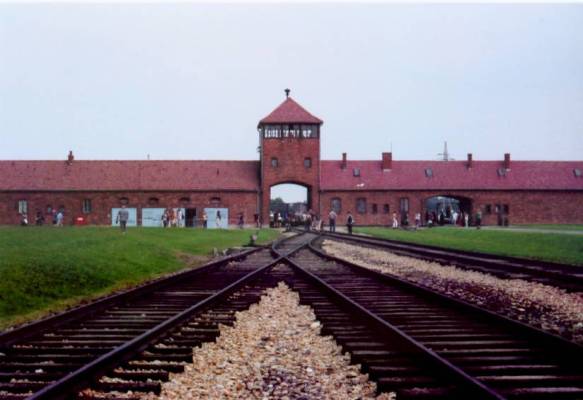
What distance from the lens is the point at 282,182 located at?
5747 centimetres

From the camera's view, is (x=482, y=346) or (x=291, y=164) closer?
(x=482, y=346)

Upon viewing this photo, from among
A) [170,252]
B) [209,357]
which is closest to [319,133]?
[170,252]

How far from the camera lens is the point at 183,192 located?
5684 cm

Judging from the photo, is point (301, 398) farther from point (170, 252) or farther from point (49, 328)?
point (170, 252)

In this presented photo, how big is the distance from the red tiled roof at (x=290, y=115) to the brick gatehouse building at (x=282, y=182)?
0.09 meters

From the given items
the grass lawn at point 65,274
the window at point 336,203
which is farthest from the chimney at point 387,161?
the grass lawn at point 65,274

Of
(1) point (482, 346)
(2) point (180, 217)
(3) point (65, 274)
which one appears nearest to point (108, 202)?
(2) point (180, 217)

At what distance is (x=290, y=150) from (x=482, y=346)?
2061 inches

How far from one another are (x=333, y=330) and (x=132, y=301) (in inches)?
142

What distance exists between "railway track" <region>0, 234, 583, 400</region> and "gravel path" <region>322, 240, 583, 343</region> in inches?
30.2

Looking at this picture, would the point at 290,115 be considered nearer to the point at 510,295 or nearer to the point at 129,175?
the point at 129,175

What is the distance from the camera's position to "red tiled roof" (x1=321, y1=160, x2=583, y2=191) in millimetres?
59344

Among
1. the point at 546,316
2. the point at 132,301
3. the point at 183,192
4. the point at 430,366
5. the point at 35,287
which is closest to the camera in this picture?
the point at 430,366

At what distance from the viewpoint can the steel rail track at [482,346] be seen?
4418 millimetres
